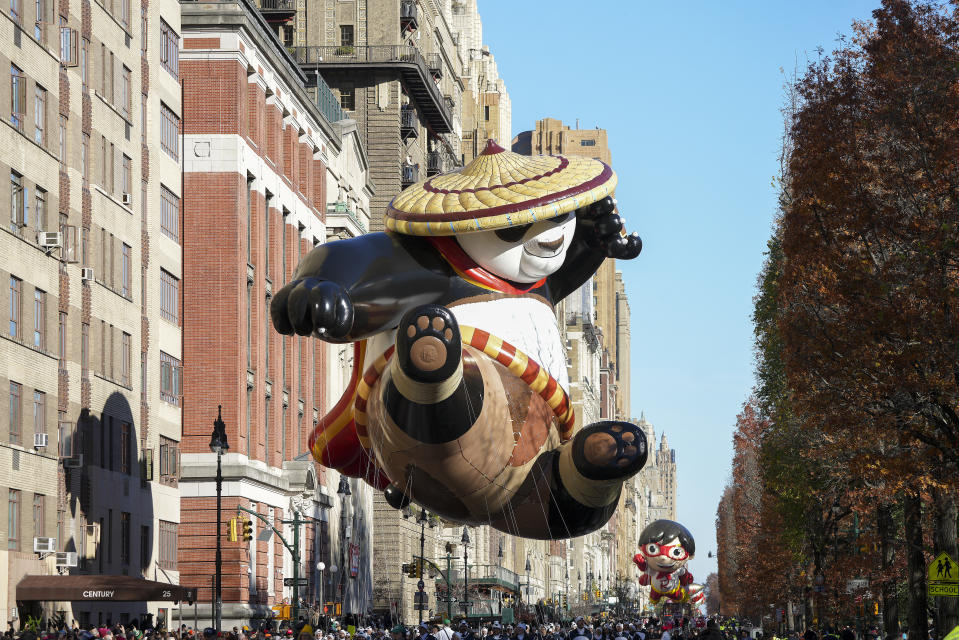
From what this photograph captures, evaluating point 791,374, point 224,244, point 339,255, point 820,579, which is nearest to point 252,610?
point 224,244

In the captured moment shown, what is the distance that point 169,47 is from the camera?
49531 millimetres

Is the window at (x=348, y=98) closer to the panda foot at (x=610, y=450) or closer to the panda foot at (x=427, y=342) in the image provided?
the panda foot at (x=610, y=450)

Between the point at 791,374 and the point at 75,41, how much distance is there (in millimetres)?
23089

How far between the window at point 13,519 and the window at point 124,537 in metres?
7.03

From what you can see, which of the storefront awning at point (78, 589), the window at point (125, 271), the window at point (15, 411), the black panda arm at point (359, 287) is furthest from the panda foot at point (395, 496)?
the window at point (125, 271)

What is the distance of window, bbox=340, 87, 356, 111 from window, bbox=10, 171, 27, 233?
4708 cm

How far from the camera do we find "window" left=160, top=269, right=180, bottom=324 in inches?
1930

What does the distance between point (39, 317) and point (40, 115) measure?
5182 millimetres

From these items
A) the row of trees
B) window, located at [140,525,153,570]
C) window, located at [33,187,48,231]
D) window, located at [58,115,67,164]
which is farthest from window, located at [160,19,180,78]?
the row of trees

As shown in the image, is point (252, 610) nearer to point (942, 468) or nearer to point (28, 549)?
point (28, 549)

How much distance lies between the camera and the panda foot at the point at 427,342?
15250 mm

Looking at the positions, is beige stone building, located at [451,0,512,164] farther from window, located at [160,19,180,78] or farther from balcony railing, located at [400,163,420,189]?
window, located at [160,19,180,78]

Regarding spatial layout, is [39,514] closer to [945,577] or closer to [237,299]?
[237,299]

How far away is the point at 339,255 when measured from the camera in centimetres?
1712
